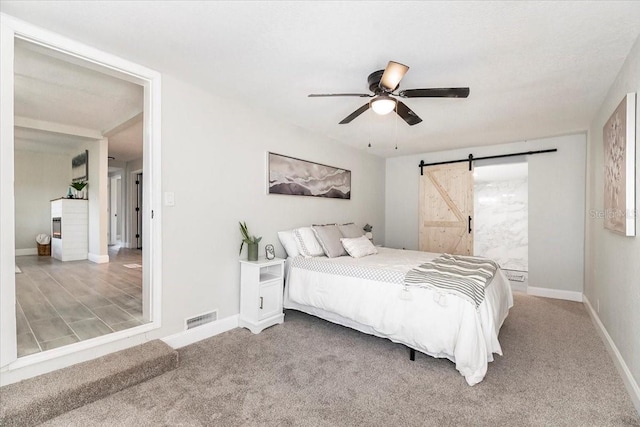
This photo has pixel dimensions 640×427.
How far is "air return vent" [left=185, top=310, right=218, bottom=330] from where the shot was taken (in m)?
2.68

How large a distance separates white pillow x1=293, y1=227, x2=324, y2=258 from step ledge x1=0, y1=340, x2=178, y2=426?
1.68 m

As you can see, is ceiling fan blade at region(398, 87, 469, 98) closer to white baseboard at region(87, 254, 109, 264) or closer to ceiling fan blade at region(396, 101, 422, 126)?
ceiling fan blade at region(396, 101, 422, 126)

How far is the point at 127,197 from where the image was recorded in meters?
7.97

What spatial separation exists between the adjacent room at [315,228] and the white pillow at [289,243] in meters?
0.02

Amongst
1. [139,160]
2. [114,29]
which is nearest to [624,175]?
[114,29]

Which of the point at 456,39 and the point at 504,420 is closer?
the point at 504,420

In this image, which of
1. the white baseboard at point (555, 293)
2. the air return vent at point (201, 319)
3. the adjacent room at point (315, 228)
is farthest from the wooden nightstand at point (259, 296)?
the white baseboard at point (555, 293)

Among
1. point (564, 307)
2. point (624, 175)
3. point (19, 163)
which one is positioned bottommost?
point (564, 307)

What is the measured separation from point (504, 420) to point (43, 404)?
2.65 meters

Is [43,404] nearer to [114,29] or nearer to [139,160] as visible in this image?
[114,29]

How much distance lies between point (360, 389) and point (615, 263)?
2421 mm

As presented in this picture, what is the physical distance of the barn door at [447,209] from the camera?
16.3 ft

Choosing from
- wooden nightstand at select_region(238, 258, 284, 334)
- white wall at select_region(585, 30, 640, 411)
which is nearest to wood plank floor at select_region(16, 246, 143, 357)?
wooden nightstand at select_region(238, 258, 284, 334)

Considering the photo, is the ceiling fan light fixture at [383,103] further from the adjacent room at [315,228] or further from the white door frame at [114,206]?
the white door frame at [114,206]
